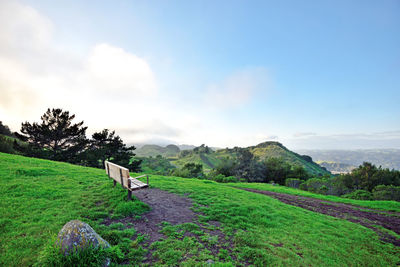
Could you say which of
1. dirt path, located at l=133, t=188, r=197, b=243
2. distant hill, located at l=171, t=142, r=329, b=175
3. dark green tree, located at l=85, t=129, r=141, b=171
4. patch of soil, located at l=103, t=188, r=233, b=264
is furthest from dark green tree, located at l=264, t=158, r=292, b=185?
distant hill, located at l=171, t=142, r=329, b=175

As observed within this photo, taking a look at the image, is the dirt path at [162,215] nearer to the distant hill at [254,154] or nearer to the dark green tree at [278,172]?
the dark green tree at [278,172]

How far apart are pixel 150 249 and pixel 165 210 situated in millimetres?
2856

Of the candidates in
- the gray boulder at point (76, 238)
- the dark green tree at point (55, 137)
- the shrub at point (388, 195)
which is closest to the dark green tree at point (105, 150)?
the dark green tree at point (55, 137)

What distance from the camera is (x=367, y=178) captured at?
37.6 meters

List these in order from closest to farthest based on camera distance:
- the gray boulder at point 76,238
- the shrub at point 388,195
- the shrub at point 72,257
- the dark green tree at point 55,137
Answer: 1. the shrub at point 72,257
2. the gray boulder at point 76,238
3. the shrub at point 388,195
4. the dark green tree at point 55,137

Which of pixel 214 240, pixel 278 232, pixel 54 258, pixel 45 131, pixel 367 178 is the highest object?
pixel 45 131

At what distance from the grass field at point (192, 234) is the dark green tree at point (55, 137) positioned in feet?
85.4

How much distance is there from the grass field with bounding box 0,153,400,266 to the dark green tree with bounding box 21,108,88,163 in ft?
85.4

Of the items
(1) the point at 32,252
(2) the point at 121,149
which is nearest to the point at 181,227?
(1) the point at 32,252

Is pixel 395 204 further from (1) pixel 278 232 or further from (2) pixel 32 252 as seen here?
(2) pixel 32 252

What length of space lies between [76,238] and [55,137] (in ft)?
118

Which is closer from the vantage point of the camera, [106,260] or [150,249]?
[106,260]

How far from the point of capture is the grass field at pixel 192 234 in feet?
13.0

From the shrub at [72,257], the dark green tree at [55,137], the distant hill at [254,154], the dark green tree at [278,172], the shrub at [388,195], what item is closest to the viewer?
the shrub at [72,257]
